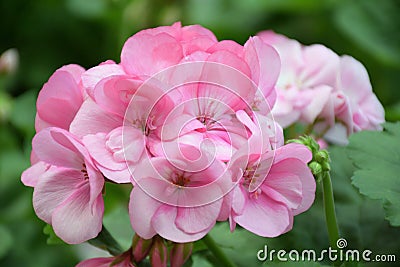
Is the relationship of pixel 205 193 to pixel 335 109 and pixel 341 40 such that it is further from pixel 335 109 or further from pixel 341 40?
pixel 341 40

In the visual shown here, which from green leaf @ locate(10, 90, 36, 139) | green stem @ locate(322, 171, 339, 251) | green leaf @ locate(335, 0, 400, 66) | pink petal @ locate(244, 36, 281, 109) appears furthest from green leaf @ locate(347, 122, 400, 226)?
green leaf @ locate(10, 90, 36, 139)

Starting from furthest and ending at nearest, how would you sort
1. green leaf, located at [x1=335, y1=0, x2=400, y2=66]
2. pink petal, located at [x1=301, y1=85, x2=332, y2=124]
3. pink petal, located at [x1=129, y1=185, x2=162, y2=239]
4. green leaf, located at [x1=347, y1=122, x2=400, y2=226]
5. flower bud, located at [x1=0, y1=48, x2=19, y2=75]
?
green leaf, located at [x1=335, y1=0, x2=400, y2=66]
flower bud, located at [x1=0, y1=48, x2=19, y2=75]
pink petal, located at [x1=301, y1=85, x2=332, y2=124]
green leaf, located at [x1=347, y1=122, x2=400, y2=226]
pink petal, located at [x1=129, y1=185, x2=162, y2=239]

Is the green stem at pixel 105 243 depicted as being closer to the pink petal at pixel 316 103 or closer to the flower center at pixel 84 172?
the flower center at pixel 84 172

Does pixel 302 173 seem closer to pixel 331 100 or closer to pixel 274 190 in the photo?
pixel 274 190

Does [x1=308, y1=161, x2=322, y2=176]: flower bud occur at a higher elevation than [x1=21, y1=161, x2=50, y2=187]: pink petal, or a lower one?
higher

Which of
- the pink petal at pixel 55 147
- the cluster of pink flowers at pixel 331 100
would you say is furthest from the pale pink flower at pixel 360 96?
the pink petal at pixel 55 147

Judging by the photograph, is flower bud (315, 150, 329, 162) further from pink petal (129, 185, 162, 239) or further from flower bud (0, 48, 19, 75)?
flower bud (0, 48, 19, 75)

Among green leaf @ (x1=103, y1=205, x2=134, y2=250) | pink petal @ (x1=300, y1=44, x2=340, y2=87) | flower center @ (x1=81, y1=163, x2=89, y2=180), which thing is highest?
flower center @ (x1=81, y1=163, x2=89, y2=180)

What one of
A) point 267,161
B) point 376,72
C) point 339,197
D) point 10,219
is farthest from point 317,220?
point 376,72
